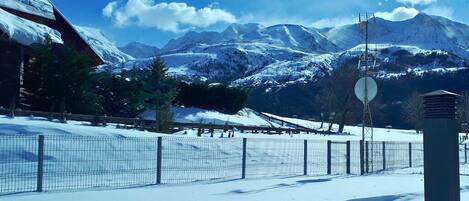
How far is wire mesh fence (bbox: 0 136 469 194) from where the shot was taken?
525 inches

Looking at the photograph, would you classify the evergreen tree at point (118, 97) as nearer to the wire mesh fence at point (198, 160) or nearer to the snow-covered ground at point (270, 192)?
the wire mesh fence at point (198, 160)

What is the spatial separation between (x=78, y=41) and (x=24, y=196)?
31341 mm

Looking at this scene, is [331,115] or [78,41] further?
[331,115]

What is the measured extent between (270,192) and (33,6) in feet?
93.1

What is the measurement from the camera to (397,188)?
14.1 m

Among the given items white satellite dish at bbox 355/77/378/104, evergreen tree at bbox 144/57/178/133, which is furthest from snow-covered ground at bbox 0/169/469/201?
evergreen tree at bbox 144/57/178/133

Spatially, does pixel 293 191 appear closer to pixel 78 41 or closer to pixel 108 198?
pixel 108 198

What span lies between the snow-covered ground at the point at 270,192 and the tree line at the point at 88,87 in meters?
14.0

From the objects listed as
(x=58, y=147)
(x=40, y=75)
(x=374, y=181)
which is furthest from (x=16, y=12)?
(x=374, y=181)

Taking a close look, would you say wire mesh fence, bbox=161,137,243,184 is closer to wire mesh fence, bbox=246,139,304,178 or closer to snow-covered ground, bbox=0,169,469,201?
wire mesh fence, bbox=246,139,304,178

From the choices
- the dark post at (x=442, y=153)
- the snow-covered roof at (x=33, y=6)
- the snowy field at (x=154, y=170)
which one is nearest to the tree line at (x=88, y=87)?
the snow-covered roof at (x=33, y=6)

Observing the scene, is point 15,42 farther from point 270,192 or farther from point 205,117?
point 205,117

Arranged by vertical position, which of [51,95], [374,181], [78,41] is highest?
[78,41]

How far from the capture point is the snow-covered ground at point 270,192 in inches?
447
